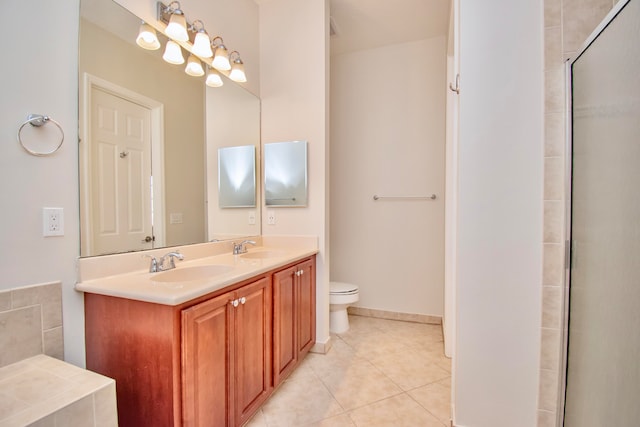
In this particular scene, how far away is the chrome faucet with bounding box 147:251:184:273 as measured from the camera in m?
1.42

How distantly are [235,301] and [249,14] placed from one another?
2194mm

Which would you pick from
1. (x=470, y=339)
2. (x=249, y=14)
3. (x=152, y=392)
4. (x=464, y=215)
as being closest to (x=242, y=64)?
(x=249, y=14)

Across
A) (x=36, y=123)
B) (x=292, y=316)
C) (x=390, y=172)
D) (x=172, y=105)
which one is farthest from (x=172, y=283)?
(x=390, y=172)

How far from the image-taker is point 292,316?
1850 millimetres

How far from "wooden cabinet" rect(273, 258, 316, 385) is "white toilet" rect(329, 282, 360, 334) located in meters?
0.39

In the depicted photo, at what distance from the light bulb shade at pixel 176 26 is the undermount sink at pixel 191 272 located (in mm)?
1259

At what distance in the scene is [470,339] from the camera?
1.35 meters

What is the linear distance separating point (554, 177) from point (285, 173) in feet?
5.48

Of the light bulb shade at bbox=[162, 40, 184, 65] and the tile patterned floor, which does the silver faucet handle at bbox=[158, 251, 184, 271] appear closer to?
the tile patterned floor

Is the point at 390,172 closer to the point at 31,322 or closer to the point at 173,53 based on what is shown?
the point at 173,53

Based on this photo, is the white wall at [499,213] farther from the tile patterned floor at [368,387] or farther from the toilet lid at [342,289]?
the toilet lid at [342,289]

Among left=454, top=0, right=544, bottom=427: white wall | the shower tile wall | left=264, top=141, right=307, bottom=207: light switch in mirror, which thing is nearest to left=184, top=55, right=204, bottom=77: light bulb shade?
left=264, top=141, right=307, bottom=207: light switch in mirror

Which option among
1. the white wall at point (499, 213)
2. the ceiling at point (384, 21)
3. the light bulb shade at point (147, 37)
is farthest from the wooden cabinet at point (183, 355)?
the ceiling at point (384, 21)

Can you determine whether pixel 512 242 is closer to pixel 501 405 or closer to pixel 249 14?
pixel 501 405
